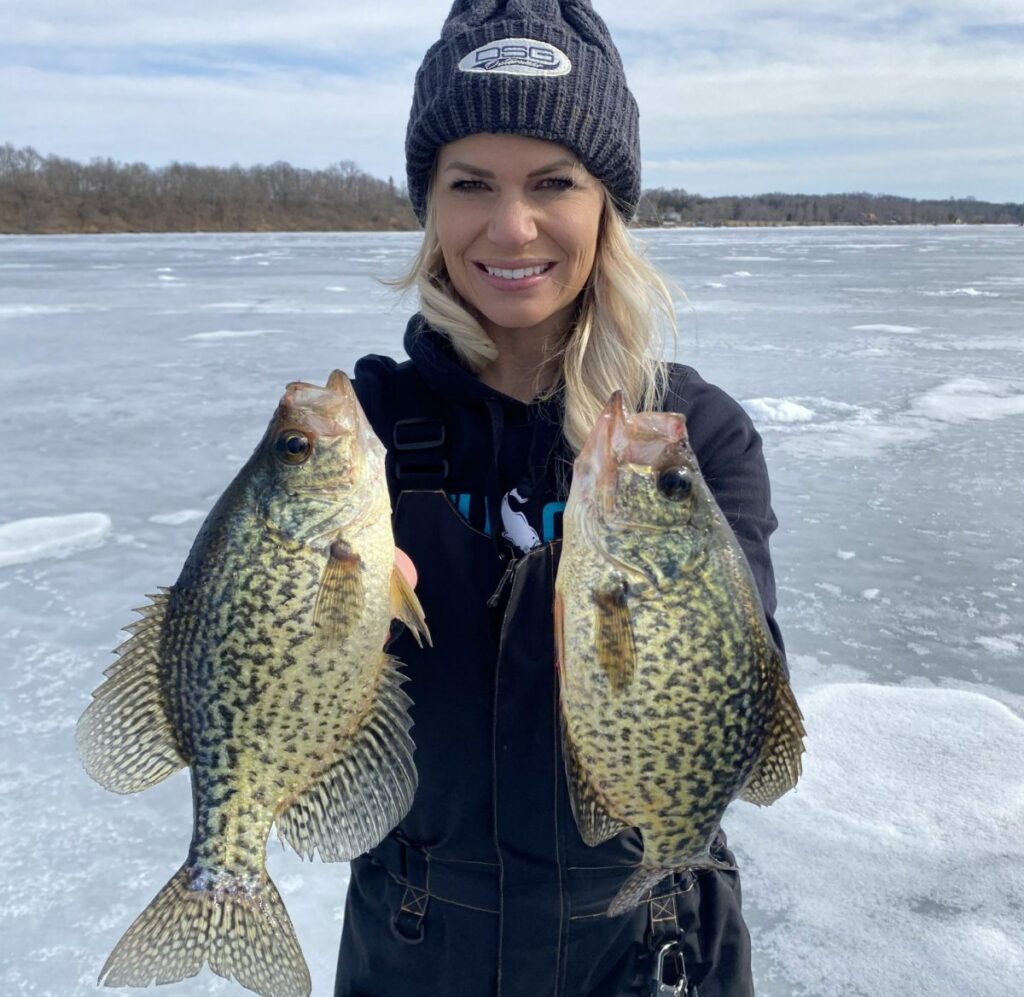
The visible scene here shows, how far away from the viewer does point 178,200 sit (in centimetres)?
5444

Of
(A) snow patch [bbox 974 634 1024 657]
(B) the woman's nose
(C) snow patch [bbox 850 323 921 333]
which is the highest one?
(B) the woman's nose

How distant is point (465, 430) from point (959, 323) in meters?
12.6

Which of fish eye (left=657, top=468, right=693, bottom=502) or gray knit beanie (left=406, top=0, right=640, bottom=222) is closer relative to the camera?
fish eye (left=657, top=468, right=693, bottom=502)

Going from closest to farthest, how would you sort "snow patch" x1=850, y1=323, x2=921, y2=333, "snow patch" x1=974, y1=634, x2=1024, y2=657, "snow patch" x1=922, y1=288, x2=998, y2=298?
"snow patch" x1=974, y1=634, x2=1024, y2=657
"snow patch" x1=850, y1=323, x2=921, y2=333
"snow patch" x1=922, y1=288, x2=998, y2=298

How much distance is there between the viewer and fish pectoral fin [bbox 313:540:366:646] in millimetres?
1666

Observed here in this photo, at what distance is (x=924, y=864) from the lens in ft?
10.2

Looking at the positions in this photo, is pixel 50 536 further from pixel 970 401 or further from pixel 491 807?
pixel 970 401

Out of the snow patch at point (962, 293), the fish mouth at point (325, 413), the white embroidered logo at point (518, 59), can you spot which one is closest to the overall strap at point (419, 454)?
the fish mouth at point (325, 413)

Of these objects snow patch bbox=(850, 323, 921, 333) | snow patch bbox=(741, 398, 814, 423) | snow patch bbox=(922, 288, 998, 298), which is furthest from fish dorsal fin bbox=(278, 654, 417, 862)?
snow patch bbox=(922, 288, 998, 298)

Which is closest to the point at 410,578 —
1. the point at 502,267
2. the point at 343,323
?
the point at 502,267

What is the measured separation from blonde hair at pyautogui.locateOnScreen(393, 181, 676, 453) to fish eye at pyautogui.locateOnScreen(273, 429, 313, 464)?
0.59m

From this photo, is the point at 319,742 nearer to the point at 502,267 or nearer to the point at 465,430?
the point at 465,430

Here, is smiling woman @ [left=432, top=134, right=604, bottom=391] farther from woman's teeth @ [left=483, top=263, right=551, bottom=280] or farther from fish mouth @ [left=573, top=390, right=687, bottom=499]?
fish mouth @ [left=573, top=390, right=687, bottom=499]

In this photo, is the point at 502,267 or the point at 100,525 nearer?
the point at 502,267
